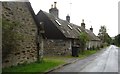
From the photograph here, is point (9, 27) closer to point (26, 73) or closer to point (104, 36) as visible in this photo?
point (26, 73)

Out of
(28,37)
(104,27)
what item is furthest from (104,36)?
(28,37)

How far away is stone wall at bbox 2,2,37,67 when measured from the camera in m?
16.8

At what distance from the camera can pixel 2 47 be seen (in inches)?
571

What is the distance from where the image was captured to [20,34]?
18641mm

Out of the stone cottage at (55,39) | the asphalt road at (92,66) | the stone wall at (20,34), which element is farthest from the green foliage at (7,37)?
the stone cottage at (55,39)

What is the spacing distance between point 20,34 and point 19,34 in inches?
35.2

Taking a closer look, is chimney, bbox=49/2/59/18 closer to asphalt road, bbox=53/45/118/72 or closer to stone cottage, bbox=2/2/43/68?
asphalt road, bbox=53/45/118/72

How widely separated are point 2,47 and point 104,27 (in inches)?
4281

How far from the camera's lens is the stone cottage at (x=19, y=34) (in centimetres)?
1496

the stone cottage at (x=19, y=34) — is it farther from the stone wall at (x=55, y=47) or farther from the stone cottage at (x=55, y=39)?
the stone cottage at (x=55, y=39)

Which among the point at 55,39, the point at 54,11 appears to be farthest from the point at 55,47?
the point at 54,11

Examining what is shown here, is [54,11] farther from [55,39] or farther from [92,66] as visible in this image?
[92,66]

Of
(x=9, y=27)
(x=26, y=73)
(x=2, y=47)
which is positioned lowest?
(x=26, y=73)

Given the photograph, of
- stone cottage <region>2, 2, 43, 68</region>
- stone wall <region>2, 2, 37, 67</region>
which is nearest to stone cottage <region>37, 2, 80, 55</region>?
stone cottage <region>2, 2, 43, 68</region>
